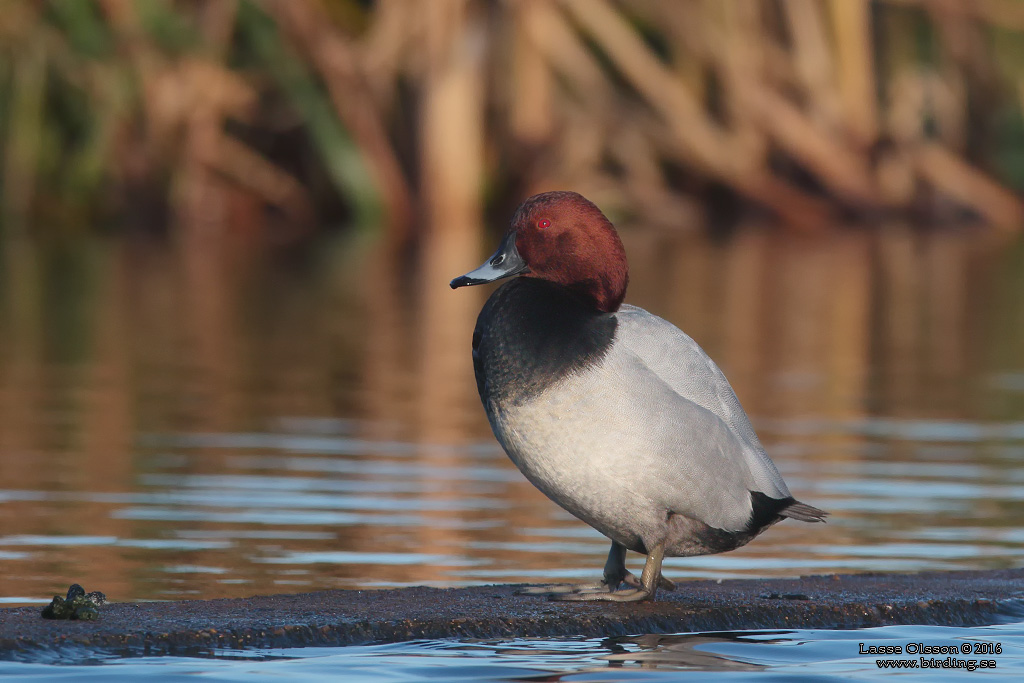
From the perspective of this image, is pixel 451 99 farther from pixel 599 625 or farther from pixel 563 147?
pixel 599 625

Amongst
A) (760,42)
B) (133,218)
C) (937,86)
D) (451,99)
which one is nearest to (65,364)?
(451,99)

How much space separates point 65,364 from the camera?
11.1 metres

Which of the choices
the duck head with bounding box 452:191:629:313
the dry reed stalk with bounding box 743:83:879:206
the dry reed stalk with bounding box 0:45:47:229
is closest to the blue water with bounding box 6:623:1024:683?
the duck head with bounding box 452:191:629:313

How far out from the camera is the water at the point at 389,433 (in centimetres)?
575

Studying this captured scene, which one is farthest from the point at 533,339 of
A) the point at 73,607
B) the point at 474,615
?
the point at 73,607

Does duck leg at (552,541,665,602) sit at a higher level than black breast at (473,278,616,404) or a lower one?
lower

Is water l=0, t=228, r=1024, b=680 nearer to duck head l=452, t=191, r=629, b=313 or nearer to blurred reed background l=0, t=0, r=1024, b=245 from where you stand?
duck head l=452, t=191, r=629, b=313

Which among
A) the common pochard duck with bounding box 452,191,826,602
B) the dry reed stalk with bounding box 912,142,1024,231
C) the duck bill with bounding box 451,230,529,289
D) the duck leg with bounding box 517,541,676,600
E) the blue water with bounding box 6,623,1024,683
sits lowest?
the blue water with bounding box 6,623,1024,683

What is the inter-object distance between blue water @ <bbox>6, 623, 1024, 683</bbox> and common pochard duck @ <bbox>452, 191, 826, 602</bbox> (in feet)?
1.11

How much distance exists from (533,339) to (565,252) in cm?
35

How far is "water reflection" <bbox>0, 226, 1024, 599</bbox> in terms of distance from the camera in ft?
19.2

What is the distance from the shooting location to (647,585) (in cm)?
468

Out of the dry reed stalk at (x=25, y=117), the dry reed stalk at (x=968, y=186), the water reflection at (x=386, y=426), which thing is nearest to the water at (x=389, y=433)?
the water reflection at (x=386, y=426)

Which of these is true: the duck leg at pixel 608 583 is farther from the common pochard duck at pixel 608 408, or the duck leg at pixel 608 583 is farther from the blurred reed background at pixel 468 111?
the blurred reed background at pixel 468 111
